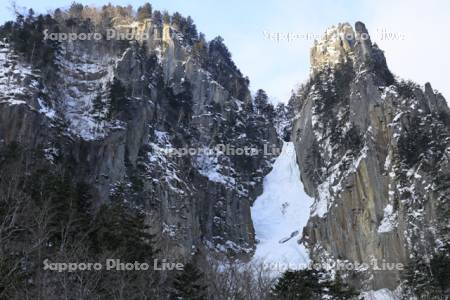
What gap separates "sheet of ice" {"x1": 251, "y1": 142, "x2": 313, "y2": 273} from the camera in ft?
243

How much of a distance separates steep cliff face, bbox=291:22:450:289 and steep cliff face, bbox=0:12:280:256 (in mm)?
13755

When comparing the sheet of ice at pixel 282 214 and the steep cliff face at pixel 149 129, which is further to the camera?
the sheet of ice at pixel 282 214

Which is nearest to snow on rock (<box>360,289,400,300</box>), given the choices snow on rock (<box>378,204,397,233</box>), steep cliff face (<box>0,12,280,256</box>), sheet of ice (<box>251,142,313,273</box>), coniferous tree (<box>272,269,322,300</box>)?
snow on rock (<box>378,204,397,233</box>)

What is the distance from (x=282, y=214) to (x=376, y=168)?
25.5 metres

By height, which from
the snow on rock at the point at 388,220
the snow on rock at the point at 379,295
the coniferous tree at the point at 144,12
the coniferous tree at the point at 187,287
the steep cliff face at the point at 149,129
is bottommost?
the coniferous tree at the point at 187,287

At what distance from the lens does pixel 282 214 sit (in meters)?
87.7

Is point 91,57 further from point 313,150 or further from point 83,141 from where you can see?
point 313,150

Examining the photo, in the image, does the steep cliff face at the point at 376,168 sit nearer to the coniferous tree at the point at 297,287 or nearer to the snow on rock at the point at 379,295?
the snow on rock at the point at 379,295

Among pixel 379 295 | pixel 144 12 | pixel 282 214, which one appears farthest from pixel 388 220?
pixel 144 12

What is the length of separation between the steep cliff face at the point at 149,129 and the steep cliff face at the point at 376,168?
13.8 metres

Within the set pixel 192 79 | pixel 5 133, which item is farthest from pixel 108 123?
pixel 192 79

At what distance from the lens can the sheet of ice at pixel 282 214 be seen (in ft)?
243

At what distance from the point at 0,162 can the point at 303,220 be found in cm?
5022

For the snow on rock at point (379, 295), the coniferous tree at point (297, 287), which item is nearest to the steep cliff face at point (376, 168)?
the snow on rock at point (379, 295)
